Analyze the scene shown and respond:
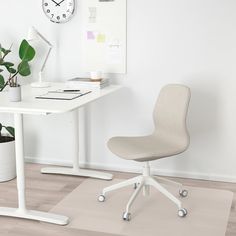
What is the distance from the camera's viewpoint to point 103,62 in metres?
3.89

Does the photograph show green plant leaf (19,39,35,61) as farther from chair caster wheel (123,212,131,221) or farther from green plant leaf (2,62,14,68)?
chair caster wheel (123,212,131,221)

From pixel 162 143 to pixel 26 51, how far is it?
4.51ft

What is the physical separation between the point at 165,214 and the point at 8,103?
1.27 meters

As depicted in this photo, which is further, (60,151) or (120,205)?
(60,151)

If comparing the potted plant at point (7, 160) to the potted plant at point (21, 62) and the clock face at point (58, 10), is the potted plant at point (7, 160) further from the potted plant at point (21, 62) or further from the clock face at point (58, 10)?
the clock face at point (58, 10)

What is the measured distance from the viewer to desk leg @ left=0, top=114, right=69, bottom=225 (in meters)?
2.94

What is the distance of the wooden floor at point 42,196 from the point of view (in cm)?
286

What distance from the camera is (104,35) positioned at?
3.84 metres

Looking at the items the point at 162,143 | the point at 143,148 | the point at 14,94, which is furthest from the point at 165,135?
the point at 14,94

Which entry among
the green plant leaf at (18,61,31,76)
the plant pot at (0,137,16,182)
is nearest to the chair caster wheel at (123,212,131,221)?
the plant pot at (0,137,16,182)

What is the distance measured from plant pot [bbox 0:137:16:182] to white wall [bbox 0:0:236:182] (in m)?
0.50

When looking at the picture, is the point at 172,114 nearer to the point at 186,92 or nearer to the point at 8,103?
the point at 186,92

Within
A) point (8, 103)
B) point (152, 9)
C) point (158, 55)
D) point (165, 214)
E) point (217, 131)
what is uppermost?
point (152, 9)

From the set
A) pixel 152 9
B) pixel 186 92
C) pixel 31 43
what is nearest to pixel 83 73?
pixel 31 43
